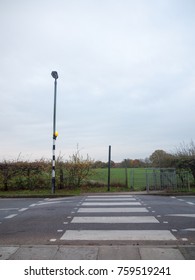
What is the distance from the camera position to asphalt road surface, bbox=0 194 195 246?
5.95 metres

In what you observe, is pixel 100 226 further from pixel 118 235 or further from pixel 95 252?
pixel 95 252

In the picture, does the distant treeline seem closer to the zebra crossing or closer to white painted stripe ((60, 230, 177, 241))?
the zebra crossing

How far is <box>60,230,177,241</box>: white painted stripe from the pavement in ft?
2.31

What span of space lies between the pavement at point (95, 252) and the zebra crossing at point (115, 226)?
25.3 inches

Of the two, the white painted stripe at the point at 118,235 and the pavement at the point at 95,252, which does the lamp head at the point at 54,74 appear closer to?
the white painted stripe at the point at 118,235

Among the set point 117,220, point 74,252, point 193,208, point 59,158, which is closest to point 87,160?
point 59,158

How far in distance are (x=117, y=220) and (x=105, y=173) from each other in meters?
13.2

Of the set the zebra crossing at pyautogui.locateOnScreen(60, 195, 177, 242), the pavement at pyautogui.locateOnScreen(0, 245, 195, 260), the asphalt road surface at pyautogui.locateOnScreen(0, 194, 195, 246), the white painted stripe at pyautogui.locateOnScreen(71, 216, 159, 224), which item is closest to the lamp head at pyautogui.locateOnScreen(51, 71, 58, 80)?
the asphalt road surface at pyautogui.locateOnScreen(0, 194, 195, 246)

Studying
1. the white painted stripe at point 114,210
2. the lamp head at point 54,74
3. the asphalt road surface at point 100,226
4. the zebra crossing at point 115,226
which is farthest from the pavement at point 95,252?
the lamp head at point 54,74

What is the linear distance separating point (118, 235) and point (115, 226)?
0.93m

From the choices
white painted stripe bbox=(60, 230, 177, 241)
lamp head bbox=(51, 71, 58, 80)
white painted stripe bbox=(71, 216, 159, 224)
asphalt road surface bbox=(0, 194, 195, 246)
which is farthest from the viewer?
lamp head bbox=(51, 71, 58, 80)

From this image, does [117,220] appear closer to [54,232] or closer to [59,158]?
[54,232]

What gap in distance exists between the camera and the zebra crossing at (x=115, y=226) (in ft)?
20.1

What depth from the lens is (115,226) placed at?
7.23 metres
